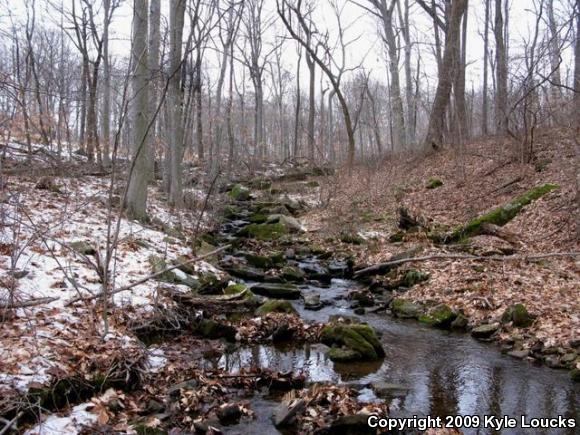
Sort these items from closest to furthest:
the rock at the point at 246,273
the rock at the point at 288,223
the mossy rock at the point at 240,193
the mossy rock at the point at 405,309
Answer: the mossy rock at the point at 405,309 < the rock at the point at 246,273 < the rock at the point at 288,223 < the mossy rock at the point at 240,193

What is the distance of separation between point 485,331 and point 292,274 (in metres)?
4.68

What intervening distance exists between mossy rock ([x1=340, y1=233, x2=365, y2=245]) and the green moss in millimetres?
2457

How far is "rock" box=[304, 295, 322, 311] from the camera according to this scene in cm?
905

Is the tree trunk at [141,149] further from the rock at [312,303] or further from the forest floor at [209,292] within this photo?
the rock at [312,303]

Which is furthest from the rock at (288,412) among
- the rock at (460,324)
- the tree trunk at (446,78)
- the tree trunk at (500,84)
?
the tree trunk at (446,78)

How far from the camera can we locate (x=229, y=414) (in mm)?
4961

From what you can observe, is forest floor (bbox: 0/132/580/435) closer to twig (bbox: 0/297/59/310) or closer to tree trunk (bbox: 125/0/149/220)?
twig (bbox: 0/297/59/310)

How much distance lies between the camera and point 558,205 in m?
10.9

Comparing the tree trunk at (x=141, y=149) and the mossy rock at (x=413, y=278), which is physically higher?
the tree trunk at (x=141, y=149)

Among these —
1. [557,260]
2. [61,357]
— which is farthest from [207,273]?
[557,260]

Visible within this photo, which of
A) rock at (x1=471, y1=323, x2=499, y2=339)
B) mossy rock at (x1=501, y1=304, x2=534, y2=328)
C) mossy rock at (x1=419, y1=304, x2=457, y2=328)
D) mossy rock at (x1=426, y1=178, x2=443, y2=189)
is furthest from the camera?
mossy rock at (x1=426, y1=178, x2=443, y2=189)

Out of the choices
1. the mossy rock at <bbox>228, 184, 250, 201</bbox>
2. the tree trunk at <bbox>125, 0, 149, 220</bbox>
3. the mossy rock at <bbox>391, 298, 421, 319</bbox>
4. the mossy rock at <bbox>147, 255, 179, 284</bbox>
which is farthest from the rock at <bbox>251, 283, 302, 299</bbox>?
the mossy rock at <bbox>228, 184, 250, 201</bbox>

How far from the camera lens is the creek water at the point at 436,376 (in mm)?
5172

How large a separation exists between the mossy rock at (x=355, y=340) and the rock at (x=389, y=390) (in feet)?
3.07
